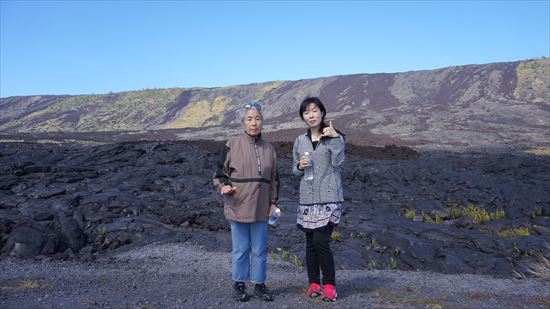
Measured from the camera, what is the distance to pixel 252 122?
5133 millimetres

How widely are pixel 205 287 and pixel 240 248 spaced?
1.06m

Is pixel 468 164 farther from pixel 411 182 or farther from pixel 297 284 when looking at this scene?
pixel 297 284

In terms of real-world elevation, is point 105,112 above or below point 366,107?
above

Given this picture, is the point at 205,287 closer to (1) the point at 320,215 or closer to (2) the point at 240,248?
(2) the point at 240,248

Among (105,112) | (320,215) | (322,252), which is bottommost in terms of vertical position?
(322,252)

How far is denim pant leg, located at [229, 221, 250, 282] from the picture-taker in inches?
201

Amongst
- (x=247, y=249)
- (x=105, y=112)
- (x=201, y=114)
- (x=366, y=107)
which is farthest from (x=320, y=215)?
(x=105, y=112)

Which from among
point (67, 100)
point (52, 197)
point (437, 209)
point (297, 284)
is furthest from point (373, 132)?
point (67, 100)

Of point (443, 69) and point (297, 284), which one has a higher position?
→ point (443, 69)

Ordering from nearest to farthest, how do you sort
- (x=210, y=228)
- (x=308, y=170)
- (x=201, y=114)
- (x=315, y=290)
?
1. (x=308, y=170)
2. (x=315, y=290)
3. (x=210, y=228)
4. (x=201, y=114)

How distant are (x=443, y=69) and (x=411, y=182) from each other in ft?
165

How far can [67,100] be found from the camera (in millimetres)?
71250

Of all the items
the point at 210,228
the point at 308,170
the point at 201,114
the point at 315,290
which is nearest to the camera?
the point at 308,170

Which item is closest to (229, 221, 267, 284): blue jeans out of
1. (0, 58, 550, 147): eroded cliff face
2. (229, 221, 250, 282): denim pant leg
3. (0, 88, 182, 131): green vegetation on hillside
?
(229, 221, 250, 282): denim pant leg
